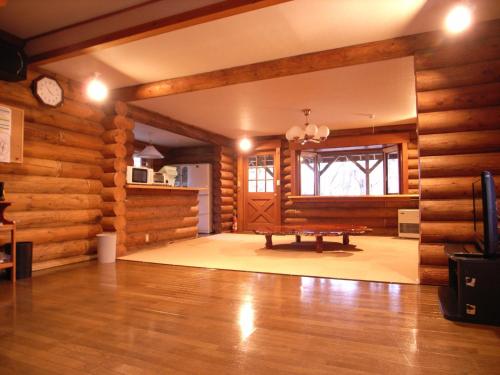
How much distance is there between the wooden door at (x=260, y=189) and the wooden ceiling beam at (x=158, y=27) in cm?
613

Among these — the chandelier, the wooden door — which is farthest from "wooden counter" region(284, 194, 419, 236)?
the chandelier

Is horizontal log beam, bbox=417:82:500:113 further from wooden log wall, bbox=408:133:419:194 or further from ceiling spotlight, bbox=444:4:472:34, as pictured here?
wooden log wall, bbox=408:133:419:194

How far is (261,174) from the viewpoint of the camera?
9.66 metres

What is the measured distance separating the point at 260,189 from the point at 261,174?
0.44m

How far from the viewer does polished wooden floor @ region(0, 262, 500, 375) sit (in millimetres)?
1880

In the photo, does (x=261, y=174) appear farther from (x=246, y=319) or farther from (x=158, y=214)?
(x=246, y=319)

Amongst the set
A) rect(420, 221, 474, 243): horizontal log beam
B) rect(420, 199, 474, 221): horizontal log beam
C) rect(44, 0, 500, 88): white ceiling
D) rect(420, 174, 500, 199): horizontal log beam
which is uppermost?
rect(44, 0, 500, 88): white ceiling

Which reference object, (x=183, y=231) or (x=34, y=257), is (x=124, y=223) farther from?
(x=183, y=231)

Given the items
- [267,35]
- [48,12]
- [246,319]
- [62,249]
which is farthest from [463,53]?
[62,249]

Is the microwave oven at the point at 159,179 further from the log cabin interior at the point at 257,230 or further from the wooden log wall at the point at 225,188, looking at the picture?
the wooden log wall at the point at 225,188

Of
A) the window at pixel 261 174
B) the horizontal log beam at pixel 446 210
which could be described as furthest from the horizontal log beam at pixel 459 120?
the window at pixel 261 174

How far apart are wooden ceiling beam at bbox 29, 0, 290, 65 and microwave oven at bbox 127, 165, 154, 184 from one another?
2150 mm

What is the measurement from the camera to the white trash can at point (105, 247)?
506 centimetres

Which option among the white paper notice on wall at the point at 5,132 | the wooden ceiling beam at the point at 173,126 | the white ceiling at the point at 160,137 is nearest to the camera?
the white paper notice on wall at the point at 5,132
